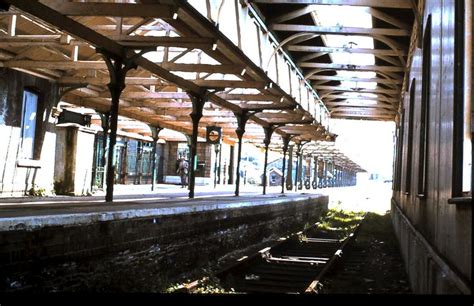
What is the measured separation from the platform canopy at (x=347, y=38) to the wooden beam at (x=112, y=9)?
4.48m

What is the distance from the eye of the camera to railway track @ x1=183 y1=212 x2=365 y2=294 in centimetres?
831

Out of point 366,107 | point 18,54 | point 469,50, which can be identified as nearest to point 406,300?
point 469,50

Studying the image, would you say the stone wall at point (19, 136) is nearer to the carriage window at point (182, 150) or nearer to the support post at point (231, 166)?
the carriage window at point (182, 150)

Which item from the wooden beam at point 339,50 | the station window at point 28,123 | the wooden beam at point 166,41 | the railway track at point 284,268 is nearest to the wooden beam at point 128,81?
the station window at point 28,123

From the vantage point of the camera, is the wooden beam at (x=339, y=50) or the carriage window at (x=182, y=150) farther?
the carriage window at (x=182, y=150)

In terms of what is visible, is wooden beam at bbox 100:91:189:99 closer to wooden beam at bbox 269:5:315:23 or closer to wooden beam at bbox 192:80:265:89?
wooden beam at bbox 192:80:265:89

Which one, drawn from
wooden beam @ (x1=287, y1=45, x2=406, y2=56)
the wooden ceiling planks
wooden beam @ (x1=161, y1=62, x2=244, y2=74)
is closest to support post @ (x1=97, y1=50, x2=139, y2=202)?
the wooden ceiling planks

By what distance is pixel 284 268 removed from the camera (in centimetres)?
1030

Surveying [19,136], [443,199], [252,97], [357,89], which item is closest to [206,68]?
[252,97]

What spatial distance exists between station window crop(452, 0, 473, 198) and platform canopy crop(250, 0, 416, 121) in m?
5.41

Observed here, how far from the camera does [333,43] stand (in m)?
15.4

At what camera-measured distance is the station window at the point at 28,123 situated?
1347 cm

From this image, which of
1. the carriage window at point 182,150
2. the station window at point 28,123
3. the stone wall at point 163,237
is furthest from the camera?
the carriage window at point 182,150

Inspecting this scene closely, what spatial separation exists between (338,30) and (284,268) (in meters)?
5.91
